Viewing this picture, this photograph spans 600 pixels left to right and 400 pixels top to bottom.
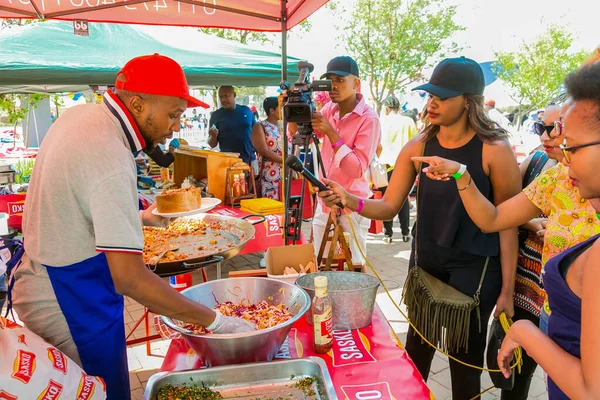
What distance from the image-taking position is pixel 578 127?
1.03m

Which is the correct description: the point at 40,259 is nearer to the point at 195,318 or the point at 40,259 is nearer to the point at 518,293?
the point at 195,318

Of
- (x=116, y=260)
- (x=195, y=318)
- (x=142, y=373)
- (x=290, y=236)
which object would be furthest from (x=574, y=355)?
(x=142, y=373)

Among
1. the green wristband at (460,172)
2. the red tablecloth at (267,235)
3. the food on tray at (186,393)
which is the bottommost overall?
the red tablecloth at (267,235)

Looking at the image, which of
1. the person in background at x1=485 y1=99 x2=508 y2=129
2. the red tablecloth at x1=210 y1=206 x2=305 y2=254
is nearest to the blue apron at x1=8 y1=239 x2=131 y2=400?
the red tablecloth at x1=210 y1=206 x2=305 y2=254

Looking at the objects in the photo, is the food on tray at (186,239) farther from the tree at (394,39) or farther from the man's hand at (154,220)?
the tree at (394,39)

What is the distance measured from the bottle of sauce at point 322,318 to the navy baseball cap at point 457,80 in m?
1.05

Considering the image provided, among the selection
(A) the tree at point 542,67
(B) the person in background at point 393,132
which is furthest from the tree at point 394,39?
(B) the person in background at point 393,132

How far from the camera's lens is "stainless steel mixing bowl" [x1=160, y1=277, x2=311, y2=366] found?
53.5 inches

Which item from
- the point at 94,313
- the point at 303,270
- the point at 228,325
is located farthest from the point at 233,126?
the point at 228,325

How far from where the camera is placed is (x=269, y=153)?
5199 millimetres

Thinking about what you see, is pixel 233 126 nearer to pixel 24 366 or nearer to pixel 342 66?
pixel 342 66

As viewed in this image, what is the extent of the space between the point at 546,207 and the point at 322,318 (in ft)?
3.39

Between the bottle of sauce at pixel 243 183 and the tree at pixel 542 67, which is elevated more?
the tree at pixel 542 67

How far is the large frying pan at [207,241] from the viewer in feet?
7.49
